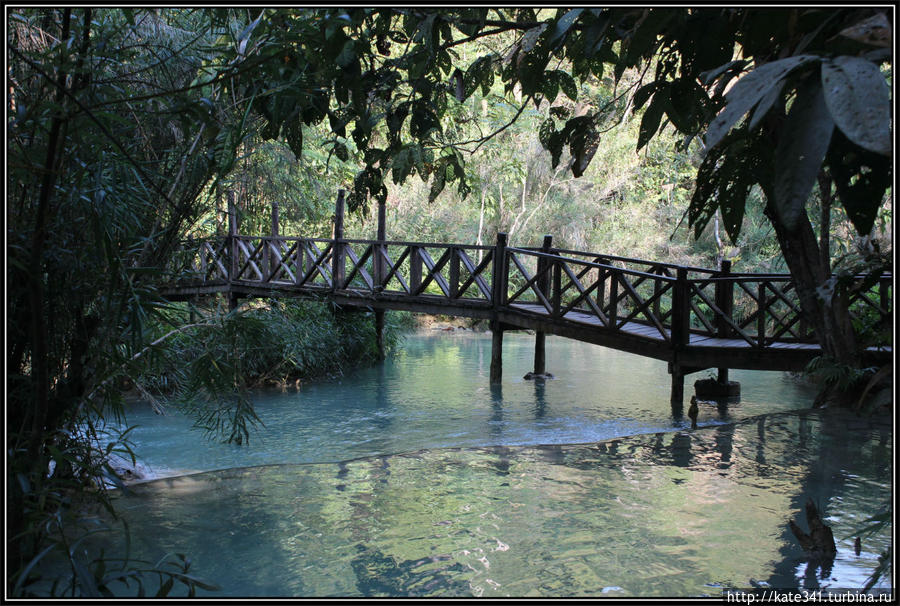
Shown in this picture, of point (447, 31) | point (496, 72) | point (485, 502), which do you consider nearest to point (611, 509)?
point (485, 502)

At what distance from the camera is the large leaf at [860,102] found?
55 centimetres

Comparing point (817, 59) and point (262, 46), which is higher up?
point (262, 46)

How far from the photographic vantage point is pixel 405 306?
9562 mm

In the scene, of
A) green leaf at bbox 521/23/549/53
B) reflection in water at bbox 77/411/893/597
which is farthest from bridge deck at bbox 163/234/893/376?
green leaf at bbox 521/23/549/53

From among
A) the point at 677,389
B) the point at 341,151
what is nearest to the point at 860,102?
the point at 341,151

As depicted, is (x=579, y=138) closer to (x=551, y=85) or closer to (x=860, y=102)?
(x=551, y=85)

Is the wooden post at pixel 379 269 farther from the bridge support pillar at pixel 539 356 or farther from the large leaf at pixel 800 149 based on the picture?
the large leaf at pixel 800 149

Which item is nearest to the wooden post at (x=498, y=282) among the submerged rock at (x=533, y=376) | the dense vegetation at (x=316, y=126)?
the submerged rock at (x=533, y=376)

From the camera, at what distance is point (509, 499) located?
420 cm

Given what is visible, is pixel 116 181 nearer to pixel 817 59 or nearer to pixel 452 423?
pixel 817 59

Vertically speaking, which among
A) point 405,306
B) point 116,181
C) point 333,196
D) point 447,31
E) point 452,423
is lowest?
point 452,423

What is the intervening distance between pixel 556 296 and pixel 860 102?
778 centimetres

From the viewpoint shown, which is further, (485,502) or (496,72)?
(485,502)

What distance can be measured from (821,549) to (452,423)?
4.14 metres
